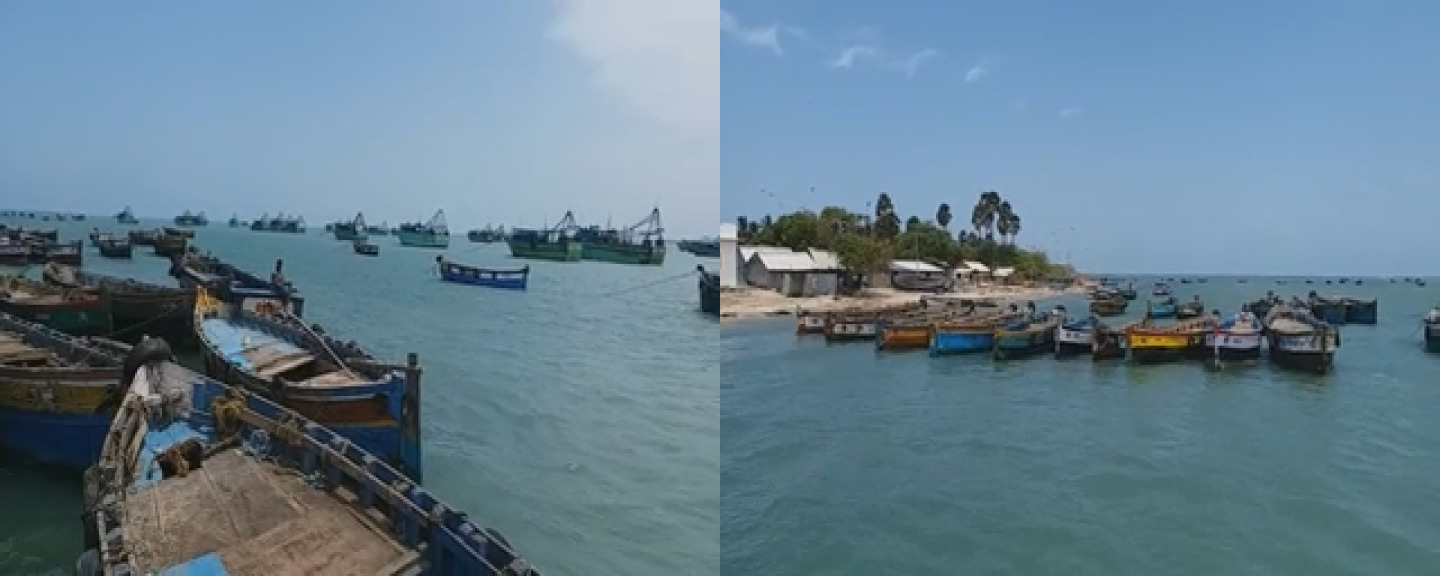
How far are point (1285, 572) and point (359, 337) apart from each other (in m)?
15.7

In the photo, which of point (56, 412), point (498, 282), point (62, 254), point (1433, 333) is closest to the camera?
point (56, 412)

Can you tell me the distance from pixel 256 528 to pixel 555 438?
5532 millimetres

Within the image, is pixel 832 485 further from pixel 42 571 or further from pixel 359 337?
pixel 359 337

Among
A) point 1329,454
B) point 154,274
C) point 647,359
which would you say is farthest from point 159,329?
point 154,274

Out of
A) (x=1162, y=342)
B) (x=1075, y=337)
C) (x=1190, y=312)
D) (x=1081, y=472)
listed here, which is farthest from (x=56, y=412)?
(x=1190, y=312)

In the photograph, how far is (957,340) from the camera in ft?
59.1

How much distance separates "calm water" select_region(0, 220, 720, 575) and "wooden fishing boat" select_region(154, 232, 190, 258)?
1574cm

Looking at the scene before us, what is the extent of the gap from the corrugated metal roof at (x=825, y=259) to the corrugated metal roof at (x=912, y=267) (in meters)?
5.06

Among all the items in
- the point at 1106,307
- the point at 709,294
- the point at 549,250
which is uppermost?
the point at 549,250

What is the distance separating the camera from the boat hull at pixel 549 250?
49562mm

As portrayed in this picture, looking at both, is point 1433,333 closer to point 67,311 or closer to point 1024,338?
point 1024,338

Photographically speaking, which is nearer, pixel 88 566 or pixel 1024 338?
pixel 88 566

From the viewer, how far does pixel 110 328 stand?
12.9 meters

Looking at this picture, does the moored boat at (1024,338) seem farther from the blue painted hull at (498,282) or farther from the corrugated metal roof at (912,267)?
the corrugated metal roof at (912,267)
